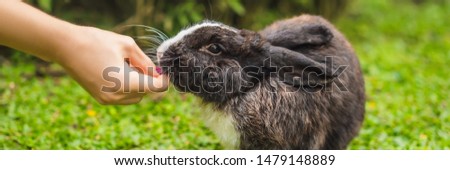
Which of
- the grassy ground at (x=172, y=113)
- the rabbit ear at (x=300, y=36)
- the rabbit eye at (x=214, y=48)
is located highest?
the rabbit ear at (x=300, y=36)

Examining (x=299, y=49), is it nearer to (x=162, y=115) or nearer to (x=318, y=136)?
(x=318, y=136)

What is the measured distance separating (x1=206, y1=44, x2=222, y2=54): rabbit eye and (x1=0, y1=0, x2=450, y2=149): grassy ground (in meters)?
0.56

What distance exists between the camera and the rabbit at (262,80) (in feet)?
15.4

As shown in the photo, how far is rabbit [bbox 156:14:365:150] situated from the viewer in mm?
4684

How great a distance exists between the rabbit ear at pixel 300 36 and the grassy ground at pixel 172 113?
0.82m

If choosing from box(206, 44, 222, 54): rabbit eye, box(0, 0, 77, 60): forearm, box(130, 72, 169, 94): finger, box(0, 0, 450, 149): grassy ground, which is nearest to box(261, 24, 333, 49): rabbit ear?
box(206, 44, 222, 54): rabbit eye

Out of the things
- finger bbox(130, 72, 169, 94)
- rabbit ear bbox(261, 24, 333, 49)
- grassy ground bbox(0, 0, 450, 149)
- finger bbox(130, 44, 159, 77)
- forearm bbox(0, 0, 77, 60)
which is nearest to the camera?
forearm bbox(0, 0, 77, 60)

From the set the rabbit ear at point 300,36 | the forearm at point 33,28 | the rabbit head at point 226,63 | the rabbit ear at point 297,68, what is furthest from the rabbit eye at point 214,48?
the forearm at point 33,28

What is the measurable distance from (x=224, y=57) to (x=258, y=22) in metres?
4.40

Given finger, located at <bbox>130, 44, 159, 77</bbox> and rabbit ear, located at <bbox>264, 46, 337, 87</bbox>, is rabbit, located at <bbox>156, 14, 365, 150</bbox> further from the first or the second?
finger, located at <bbox>130, 44, 159, 77</bbox>

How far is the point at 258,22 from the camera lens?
909 cm

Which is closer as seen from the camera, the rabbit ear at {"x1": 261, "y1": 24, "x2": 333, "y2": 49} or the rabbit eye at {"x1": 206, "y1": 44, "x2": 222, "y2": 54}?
the rabbit eye at {"x1": 206, "y1": 44, "x2": 222, "y2": 54}

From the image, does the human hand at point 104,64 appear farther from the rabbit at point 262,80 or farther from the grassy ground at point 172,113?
the grassy ground at point 172,113

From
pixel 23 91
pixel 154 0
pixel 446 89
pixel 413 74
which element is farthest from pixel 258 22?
pixel 23 91
